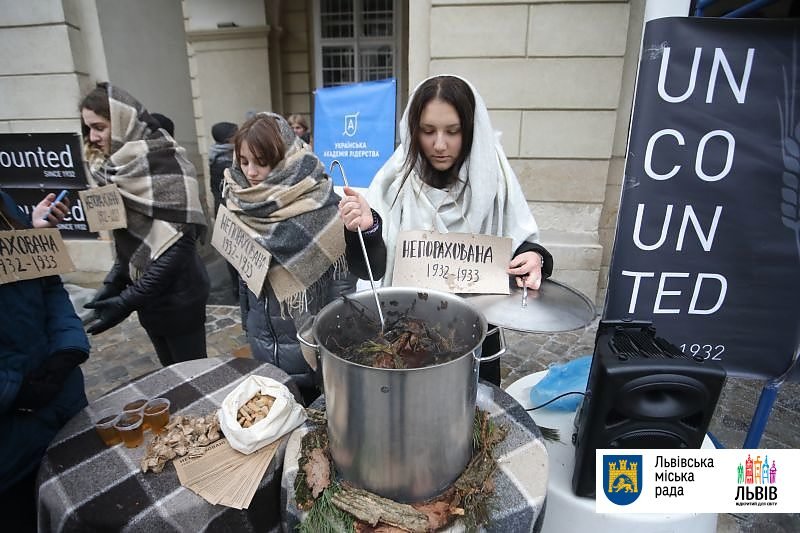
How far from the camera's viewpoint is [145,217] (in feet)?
7.48

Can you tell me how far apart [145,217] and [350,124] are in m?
2.30

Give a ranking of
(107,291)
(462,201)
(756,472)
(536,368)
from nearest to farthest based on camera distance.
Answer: (756,472) → (462,201) → (107,291) → (536,368)

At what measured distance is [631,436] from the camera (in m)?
1.23

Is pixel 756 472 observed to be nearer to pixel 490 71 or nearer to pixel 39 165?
pixel 490 71

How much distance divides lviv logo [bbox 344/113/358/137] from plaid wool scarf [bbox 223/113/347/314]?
2.14 metres

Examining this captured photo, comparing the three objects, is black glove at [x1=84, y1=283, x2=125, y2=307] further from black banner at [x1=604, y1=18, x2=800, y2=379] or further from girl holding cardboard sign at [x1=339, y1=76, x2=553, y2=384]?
black banner at [x1=604, y1=18, x2=800, y2=379]

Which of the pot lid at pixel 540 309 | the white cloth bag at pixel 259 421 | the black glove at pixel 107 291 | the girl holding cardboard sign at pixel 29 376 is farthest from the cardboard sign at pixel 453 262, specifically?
the black glove at pixel 107 291

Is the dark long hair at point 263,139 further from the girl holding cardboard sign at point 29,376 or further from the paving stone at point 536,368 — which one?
the paving stone at point 536,368

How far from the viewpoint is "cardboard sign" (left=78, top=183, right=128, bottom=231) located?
87.0 inches

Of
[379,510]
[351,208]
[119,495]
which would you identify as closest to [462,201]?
[351,208]

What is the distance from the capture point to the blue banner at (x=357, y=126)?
3873 millimetres

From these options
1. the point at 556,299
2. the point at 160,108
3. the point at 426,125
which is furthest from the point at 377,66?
the point at 556,299

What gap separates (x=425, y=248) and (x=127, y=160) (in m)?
1.88

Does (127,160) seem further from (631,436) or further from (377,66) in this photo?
(377,66)
